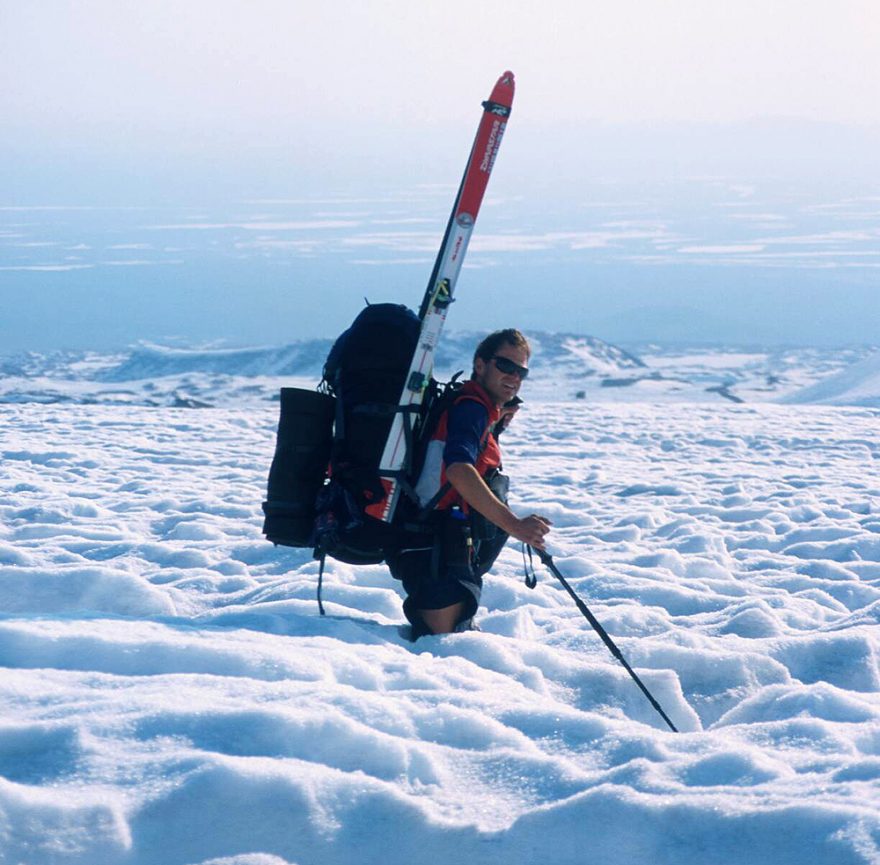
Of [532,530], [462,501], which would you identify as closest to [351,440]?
[462,501]

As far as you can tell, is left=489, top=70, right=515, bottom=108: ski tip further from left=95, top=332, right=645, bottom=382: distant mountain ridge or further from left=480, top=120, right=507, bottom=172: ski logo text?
left=95, top=332, right=645, bottom=382: distant mountain ridge

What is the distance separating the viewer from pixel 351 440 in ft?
16.4

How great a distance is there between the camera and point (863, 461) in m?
14.2

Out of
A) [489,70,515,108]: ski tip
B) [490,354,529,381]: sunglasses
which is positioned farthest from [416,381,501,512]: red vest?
[489,70,515,108]: ski tip

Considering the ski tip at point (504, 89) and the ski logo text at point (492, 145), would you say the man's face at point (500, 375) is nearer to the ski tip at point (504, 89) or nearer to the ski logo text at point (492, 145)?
the ski logo text at point (492, 145)

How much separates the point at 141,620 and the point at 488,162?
9.71 feet

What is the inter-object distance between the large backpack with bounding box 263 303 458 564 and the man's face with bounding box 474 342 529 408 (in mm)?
212

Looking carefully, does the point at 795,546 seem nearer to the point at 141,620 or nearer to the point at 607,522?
the point at 607,522

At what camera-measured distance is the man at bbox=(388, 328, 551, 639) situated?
184 inches

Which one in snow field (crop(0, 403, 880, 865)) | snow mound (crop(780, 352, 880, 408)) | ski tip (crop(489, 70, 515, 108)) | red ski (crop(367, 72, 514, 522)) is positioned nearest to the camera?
snow field (crop(0, 403, 880, 865))

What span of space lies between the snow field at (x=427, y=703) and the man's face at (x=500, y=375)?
4.04 feet

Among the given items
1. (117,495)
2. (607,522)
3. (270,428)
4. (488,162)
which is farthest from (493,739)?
(270,428)

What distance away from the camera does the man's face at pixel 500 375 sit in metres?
4.75

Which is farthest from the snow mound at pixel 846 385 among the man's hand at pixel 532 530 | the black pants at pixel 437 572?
the man's hand at pixel 532 530
